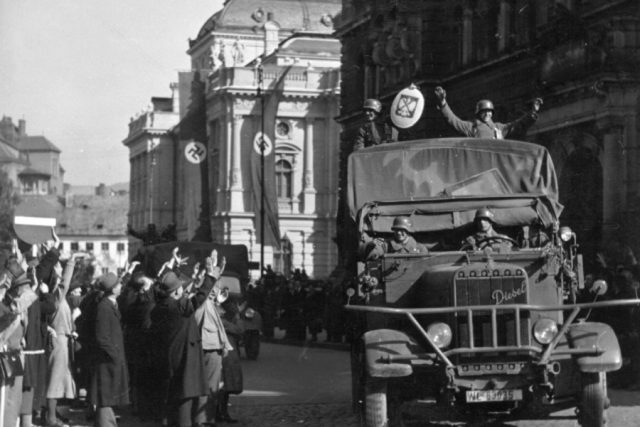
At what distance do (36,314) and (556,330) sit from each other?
5.65 meters

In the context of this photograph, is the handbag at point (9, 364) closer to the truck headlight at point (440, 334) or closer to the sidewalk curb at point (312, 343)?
the truck headlight at point (440, 334)

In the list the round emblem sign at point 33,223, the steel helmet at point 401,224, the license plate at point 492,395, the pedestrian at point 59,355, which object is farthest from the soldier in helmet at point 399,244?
the round emblem sign at point 33,223

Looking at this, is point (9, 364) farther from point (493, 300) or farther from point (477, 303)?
point (493, 300)

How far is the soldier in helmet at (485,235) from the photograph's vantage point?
45.0 ft

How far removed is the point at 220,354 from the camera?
16.0m

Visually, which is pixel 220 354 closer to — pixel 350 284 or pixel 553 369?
pixel 350 284

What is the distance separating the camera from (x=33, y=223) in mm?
17391

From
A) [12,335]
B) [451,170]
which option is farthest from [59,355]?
[451,170]

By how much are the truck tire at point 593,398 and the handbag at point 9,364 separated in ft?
18.4

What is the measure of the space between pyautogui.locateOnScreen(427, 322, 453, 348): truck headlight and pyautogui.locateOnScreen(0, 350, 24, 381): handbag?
426cm

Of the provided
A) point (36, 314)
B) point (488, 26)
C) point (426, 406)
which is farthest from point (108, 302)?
point (488, 26)

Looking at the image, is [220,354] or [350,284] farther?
[220,354]

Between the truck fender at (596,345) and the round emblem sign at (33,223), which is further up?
the round emblem sign at (33,223)

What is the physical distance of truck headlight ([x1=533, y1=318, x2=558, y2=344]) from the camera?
12.8 metres
